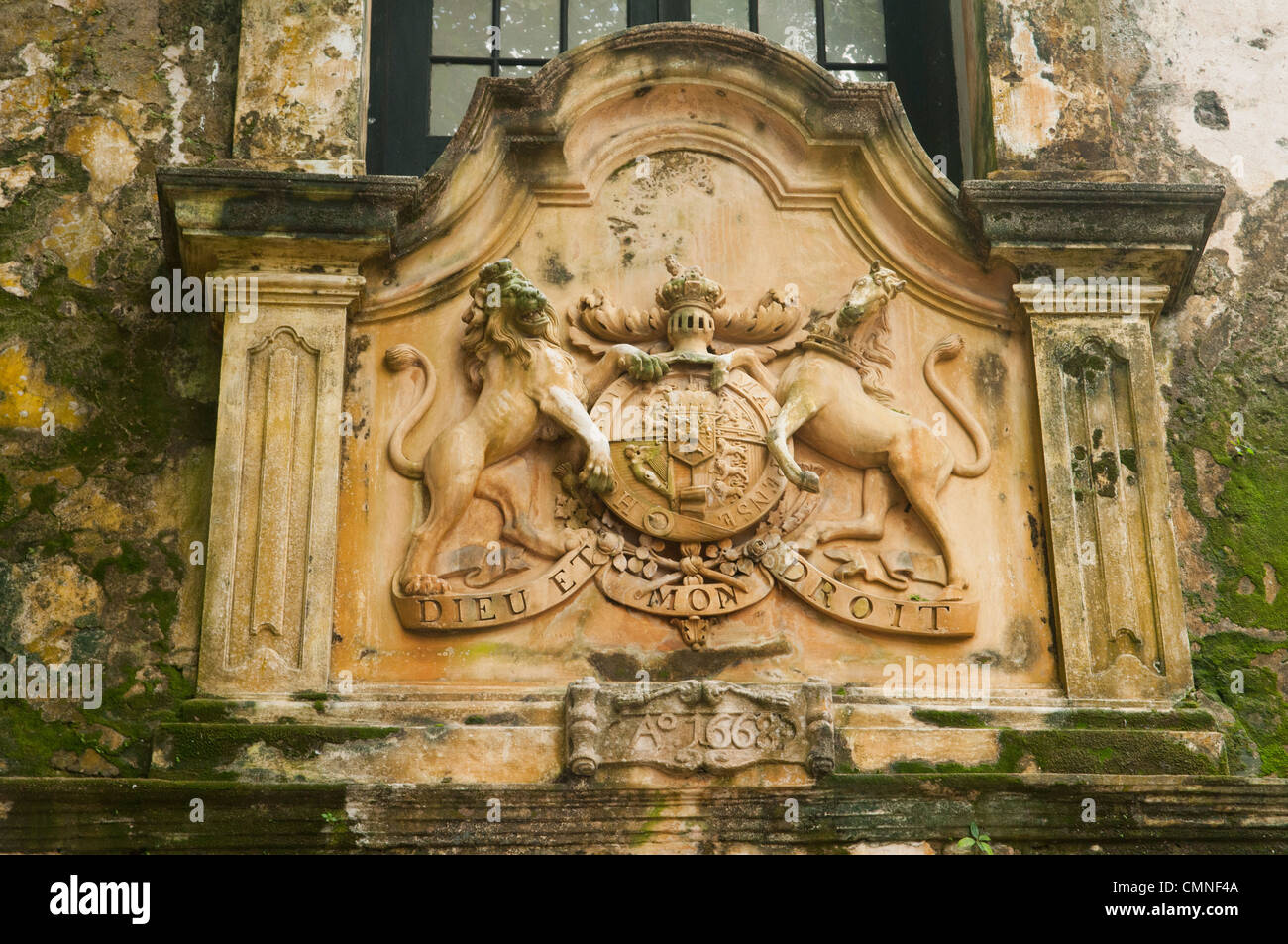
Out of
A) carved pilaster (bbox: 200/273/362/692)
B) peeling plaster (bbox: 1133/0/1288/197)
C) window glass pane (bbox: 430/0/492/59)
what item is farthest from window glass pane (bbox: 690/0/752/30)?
carved pilaster (bbox: 200/273/362/692)

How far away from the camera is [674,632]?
639 cm

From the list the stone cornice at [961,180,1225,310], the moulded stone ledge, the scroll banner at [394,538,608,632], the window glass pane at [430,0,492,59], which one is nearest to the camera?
the moulded stone ledge

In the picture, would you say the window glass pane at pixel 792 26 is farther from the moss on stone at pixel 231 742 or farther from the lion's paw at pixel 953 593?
the moss on stone at pixel 231 742

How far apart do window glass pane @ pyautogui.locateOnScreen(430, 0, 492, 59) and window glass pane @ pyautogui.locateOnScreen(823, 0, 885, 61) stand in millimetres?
1458

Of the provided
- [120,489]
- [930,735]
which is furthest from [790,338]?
[120,489]

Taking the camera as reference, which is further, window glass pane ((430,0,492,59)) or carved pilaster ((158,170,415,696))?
window glass pane ((430,0,492,59))

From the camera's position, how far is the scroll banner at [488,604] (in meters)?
6.33

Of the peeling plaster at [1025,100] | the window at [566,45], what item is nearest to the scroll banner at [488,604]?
the window at [566,45]

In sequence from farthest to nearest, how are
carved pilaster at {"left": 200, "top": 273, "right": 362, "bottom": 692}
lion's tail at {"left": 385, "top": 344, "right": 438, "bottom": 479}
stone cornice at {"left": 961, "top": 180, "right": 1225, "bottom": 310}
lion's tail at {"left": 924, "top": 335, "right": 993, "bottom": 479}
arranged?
stone cornice at {"left": 961, "top": 180, "right": 1225, "bottom": 310}, lion's tail at {"left": 924, "top": 335, "right": 993, "bottom": 479}, lion's tail at {"left": 385, "top": 344, "right": 438, "bottom": 479}, carved pilaster at {"left": 200, "top": 273, "right": 362, "bottom": 692}

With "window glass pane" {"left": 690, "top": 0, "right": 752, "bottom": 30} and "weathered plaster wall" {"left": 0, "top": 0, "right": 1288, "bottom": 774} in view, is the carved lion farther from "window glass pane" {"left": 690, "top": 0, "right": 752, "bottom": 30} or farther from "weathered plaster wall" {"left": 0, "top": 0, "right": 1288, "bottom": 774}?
"window glass pane" {"left": 690, "top": 0, "right": 752, "bottom": 30}

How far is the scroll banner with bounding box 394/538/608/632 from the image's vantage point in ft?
20.8

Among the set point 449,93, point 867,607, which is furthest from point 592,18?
point 867,607

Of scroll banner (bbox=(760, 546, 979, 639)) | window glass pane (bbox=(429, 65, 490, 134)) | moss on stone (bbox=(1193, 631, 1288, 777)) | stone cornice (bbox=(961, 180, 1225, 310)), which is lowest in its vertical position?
moss on stone (bbox=(1193, 631, 1288, 777))
